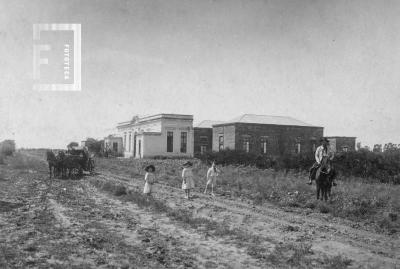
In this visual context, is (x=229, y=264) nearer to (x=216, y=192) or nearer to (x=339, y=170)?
(x=216, y=192)

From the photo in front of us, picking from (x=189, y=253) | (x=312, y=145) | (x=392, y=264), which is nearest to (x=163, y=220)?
(x=189, y=253)

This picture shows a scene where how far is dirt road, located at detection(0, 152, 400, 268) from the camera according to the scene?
6281mm

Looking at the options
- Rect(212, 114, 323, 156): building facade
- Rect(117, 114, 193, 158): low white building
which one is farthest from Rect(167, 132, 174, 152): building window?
Rect(212, 114, 323, 156): building facade

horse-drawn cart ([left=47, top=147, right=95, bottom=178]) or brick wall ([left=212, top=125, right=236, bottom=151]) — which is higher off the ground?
brick wall ([left=212, top=125, right=236, bottom=151])

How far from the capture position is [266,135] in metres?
38.9

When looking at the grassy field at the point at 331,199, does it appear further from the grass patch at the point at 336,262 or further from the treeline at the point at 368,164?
the treeline at the point at 368,164

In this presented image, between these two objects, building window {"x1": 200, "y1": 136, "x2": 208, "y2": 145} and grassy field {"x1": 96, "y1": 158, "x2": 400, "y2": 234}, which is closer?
grassy field {"x1": 96, "y1": 158, "x2": 400, "y2": 234}

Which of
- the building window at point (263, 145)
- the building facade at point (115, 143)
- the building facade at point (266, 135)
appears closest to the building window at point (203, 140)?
the building facade at point (266, 135)

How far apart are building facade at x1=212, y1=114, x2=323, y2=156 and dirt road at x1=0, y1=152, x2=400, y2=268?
25157mm

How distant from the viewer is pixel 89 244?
7199 mm

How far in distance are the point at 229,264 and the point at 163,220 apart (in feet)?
13.2

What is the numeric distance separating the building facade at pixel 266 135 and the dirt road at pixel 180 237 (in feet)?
82.5

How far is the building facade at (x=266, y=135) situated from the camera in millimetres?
37750

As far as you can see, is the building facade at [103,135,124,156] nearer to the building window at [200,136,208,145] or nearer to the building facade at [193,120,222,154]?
the building facade at [193,120,222,154]
